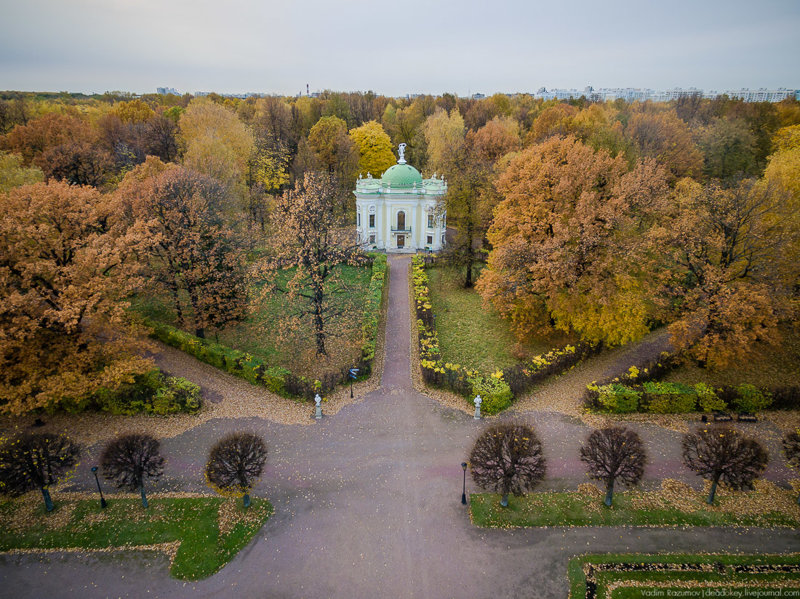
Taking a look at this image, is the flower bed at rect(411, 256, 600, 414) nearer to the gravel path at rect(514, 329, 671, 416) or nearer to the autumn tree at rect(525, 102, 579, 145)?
the gravel path at rect(514, 329, 671, 416)

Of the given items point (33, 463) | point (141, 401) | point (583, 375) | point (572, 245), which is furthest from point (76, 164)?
point (583, 375)

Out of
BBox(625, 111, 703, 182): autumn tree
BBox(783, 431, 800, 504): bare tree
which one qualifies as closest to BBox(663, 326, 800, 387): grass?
BBox(783, 431, 800, 504): bare tree

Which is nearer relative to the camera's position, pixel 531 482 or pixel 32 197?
pixel 531 482

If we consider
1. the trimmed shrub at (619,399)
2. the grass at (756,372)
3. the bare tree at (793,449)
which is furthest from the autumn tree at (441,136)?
the bare tree at (793,449)

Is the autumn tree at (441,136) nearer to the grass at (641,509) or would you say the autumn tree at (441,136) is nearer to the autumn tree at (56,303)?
the autumn tree at (56,303)

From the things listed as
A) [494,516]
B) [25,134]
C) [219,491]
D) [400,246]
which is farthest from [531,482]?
[25,134]

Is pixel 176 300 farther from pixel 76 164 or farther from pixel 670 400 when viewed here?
pixel 670 400

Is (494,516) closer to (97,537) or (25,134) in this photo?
(97,537)
